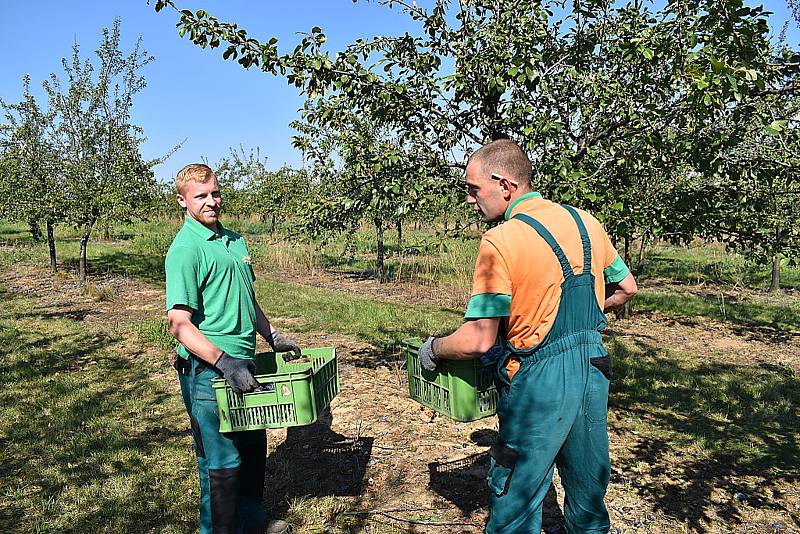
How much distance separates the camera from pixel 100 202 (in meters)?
11.3

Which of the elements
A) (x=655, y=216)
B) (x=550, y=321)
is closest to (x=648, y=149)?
(x=550, y=321)

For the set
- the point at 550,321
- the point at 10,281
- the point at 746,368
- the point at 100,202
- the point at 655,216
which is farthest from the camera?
the point at 10,281

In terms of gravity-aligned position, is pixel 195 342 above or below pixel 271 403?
above

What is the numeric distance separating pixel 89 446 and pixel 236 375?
287 centimetres

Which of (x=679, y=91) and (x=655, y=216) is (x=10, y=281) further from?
(x=679, y=91)

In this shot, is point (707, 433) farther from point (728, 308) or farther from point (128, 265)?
point (128, 265)

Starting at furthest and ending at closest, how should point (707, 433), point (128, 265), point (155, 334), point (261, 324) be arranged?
1. point (128, 265)
2. point (155, 334)
3. point (707, 433)
4. point (261, 324)

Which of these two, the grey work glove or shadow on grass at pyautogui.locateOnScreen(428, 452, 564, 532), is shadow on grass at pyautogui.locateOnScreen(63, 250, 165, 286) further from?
the grey work glove

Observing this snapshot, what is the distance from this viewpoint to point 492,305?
2172 millimetres

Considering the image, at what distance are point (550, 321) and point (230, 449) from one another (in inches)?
65.7

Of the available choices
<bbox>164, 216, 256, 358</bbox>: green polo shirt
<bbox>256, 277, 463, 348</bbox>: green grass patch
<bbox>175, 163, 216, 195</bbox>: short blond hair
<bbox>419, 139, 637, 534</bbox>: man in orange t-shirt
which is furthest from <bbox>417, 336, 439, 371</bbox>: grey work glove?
<bbox>256, 277, 463, 348</bbox>: green grass patch

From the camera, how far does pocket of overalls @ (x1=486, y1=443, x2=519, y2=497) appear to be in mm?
2297

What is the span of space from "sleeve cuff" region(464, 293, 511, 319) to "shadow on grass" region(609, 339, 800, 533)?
7.81 ft

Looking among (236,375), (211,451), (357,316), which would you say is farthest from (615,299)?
(357,316)
